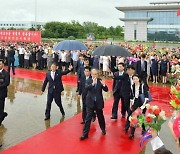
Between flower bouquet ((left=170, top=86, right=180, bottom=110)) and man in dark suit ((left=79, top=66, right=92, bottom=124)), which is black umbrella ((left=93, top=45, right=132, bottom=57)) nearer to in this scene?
man in dark suit ((left=79, top=66, right=92, bottom=124))

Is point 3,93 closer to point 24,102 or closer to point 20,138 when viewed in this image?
point 20,138

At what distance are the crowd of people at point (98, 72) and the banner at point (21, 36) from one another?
458 centimetres

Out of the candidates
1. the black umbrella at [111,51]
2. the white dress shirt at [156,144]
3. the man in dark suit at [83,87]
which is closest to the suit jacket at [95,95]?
the man in dark suit at [83,87]

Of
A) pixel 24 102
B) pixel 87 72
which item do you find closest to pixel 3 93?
pixel 87 72

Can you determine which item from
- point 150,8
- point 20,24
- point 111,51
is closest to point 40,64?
point 111,51

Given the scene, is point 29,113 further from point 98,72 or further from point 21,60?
point 21,60

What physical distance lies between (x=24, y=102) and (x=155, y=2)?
54.9 meters

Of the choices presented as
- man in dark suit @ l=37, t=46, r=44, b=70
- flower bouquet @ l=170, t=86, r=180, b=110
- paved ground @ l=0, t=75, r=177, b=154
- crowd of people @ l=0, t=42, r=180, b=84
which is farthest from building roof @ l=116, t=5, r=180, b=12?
flower bouquet @ l=170, t=86, r=180, b=110

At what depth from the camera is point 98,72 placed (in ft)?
23.3

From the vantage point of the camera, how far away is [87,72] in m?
6.64

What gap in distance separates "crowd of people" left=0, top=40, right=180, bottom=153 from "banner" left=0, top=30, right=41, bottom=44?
4.58 meters

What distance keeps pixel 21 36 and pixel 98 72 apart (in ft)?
59.0

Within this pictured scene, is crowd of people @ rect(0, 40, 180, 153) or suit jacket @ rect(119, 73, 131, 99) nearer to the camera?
crowd of people @ rect(0, 40, 180, 153)

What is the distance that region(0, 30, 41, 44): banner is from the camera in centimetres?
2253
